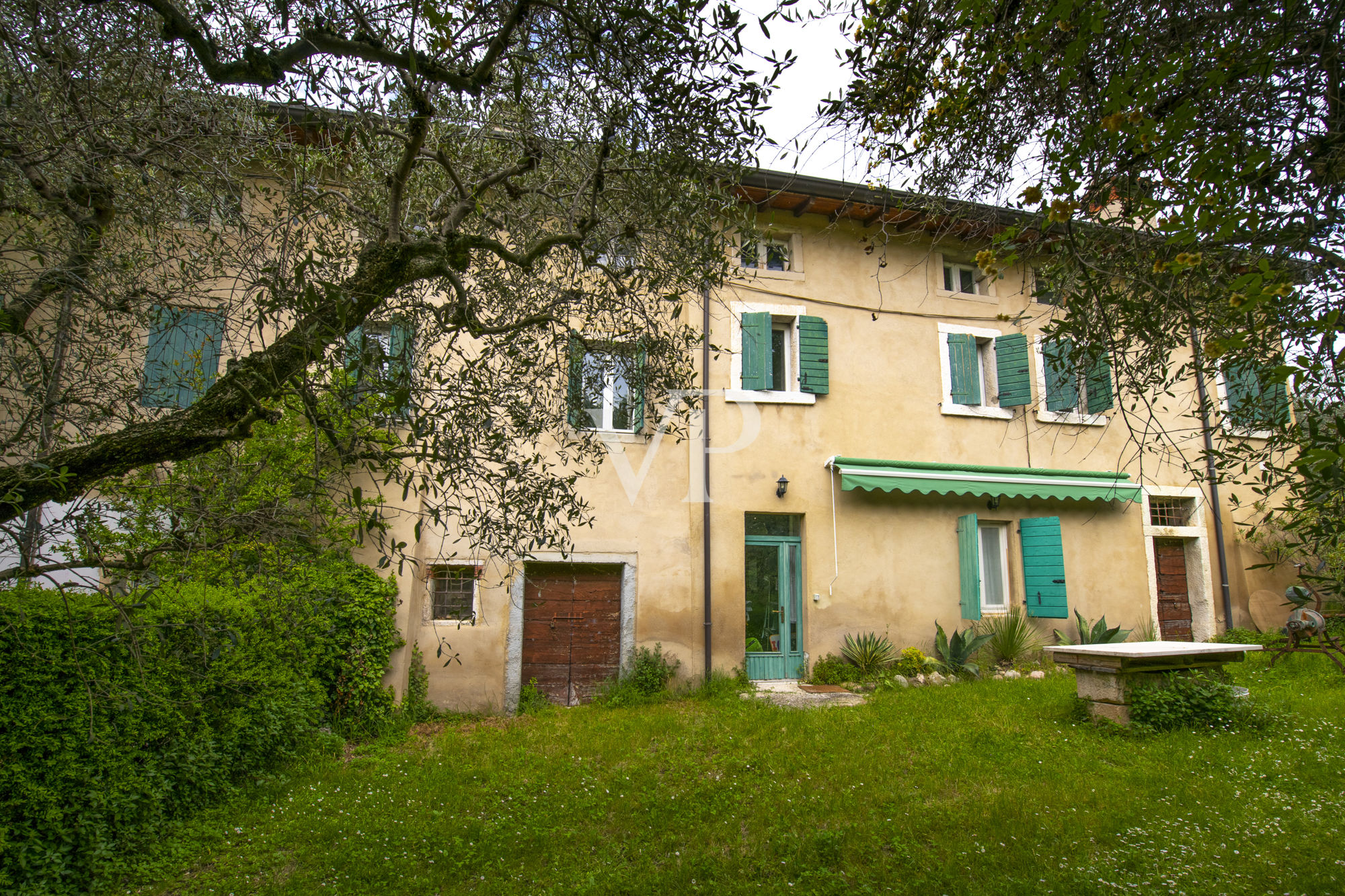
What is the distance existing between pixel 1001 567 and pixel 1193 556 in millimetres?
3701

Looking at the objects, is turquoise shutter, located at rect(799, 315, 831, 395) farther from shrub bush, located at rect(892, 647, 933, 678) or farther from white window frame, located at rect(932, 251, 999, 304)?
shrub bush, located at rect(892, 647, 933, 678)

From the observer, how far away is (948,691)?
915cm

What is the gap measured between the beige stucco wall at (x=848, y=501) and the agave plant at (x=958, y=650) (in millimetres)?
363

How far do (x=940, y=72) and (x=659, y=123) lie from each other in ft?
6.07

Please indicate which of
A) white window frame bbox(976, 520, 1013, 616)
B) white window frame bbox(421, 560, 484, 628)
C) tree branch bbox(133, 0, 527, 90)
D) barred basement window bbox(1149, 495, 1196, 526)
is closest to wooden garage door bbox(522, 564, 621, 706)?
white window frame bbox(421, 560, 484, 628)

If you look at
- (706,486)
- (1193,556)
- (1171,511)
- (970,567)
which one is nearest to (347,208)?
(706,486)

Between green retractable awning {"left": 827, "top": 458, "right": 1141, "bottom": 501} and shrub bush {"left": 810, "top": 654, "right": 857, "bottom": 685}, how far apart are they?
2.45 meters

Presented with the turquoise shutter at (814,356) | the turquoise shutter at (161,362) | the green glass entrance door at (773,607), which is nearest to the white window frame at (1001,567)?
the green glass entrance door at (773,607)

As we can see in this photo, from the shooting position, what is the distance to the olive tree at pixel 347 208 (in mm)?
3438

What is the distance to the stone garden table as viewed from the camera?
23.2ft

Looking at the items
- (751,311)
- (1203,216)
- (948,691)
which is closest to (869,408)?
(751,311)

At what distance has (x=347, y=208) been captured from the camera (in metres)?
4.62

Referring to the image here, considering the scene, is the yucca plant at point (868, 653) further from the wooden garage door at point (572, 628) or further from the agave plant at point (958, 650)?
the wooden garage door at point (572, 628)

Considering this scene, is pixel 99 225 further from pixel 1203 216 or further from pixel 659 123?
pixel 1203 216
